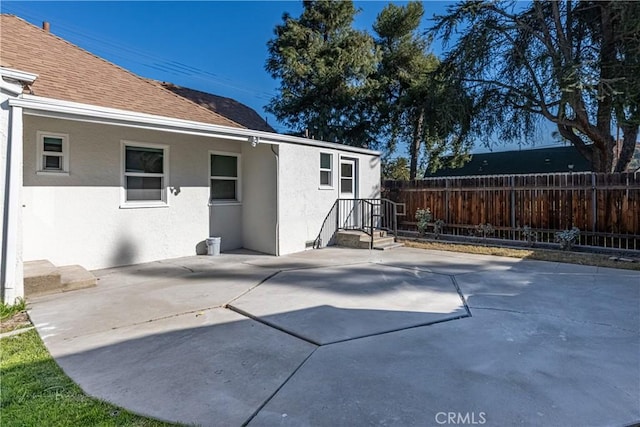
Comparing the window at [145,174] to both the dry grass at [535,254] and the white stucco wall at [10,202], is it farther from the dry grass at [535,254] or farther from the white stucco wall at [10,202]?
the dry grass at [535,254]

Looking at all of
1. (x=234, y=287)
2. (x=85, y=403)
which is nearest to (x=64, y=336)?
(x=85, y=403)

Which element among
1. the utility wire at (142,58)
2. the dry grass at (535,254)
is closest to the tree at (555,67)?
the dry grass at (535,254)

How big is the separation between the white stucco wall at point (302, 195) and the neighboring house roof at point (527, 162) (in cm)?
1067

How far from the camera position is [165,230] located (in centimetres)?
791

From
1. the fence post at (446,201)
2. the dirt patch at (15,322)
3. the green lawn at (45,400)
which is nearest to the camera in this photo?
the green lawn at (45,400)

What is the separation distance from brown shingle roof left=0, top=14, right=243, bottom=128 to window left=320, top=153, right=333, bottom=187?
2933 mm

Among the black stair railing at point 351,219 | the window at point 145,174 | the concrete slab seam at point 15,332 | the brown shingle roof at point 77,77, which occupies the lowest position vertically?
the concrete slab seam at point 15,332

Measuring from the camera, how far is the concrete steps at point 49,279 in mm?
5043

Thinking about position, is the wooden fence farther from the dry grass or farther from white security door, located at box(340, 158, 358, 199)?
white security door, located at box(340, 158, 358, 199)

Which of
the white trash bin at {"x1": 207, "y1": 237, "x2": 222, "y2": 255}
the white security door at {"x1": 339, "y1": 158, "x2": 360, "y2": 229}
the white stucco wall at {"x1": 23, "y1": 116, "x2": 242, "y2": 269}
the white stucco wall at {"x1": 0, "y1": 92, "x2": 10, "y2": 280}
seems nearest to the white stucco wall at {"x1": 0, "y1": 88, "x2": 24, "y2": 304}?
the white stucco wall at {"x1": 0, "y1": 92, "x2": 10, "y2": 280}

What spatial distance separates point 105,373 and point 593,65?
12706 mm

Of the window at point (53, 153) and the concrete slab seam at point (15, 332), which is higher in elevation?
the window at point (53, 153)

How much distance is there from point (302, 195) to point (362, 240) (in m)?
2.13

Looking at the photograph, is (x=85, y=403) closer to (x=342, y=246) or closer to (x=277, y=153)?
(x=277, y=153)
